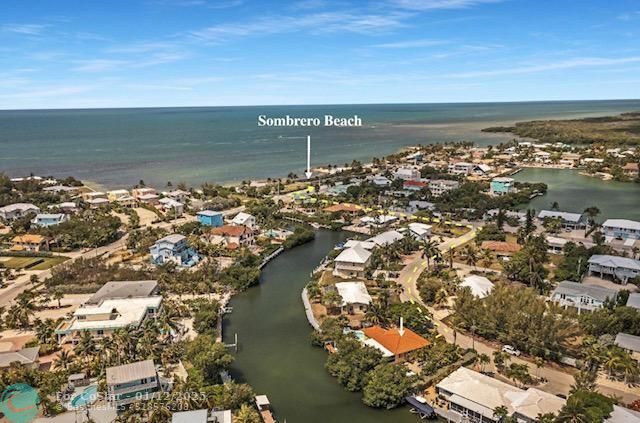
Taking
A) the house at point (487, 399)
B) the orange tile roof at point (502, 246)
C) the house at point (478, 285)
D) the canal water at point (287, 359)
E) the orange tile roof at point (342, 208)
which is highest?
the orange tile roof at point (342, 208)

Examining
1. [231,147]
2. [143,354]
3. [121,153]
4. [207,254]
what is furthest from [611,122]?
[143,354]

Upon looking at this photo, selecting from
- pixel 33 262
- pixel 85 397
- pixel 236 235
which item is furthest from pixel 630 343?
pixel 33 262

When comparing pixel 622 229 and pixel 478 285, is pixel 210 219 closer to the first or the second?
pixel 478 285

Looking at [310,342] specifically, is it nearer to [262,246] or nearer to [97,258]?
[262,246]

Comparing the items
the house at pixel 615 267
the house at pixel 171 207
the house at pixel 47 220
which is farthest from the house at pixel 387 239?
the house at pixel 47 220

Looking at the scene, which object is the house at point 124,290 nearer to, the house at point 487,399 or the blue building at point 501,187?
the house at point 487,399

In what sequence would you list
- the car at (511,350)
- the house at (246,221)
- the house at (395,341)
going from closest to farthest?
1. the house at (395,341)
2. the car at (511,350)
3. the house at (246,221)
